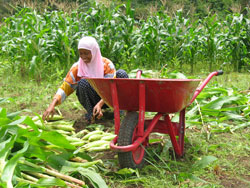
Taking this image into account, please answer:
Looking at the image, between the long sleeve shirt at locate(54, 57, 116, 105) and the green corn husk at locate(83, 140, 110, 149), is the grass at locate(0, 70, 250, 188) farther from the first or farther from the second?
the long sleeve shirt at locate(54, 57, 116, 105)

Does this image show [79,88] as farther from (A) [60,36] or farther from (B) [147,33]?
(B) [147,33]

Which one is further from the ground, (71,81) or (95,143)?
(71,81)

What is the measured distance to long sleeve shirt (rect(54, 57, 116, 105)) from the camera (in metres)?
2.87

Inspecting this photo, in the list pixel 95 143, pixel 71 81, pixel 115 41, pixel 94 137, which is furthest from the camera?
pixel 115 41

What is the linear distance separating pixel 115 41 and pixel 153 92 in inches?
165

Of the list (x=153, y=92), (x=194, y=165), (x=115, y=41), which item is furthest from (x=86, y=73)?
(x=115, y=41)

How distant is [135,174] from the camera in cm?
→ 201

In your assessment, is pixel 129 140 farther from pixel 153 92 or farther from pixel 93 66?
pixel 93 66

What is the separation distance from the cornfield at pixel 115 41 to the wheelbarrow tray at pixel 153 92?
333 cm

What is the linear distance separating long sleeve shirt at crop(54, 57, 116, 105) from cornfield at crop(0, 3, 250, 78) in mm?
2116

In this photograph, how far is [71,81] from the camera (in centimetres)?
307

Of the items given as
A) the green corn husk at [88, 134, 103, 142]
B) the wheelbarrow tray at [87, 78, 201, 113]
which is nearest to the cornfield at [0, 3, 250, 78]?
the green corn husk at [88, 134, 103, 142]

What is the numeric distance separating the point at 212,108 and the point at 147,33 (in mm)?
3364

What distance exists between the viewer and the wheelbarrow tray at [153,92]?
1.84m
